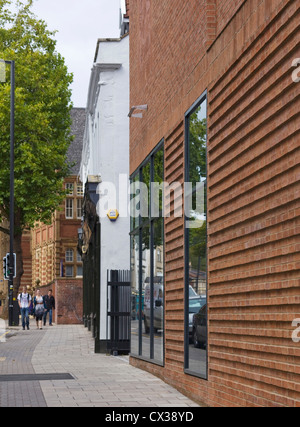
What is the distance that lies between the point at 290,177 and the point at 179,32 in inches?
233

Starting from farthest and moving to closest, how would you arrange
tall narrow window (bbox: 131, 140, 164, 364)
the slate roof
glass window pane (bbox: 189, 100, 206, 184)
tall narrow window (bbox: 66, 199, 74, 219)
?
the slate roof, tall narrow window (bbox: 66, 199, 74, 219), tall narrow window (bbox: 131, 140, 164, 364), glass window pane (bbox: 189, 100, 206, 184)

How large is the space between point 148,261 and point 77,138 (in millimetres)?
51844

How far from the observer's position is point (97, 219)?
79.9 feet

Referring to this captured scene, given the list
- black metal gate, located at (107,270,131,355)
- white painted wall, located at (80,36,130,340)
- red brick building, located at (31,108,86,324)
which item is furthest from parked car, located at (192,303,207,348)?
red brick building, located at (31,108,86,324)

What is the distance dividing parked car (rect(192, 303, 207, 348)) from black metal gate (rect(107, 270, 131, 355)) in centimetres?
968

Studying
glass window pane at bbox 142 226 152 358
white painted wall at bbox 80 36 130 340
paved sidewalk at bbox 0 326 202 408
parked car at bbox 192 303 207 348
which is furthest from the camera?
white painted wall at bbox 80 36 130 340

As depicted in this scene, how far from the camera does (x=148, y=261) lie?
15477 mm

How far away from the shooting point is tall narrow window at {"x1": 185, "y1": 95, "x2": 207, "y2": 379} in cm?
1069

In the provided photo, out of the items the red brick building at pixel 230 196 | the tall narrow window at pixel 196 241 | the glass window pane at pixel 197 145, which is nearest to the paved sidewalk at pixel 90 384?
the red brick building at pixel 230 196

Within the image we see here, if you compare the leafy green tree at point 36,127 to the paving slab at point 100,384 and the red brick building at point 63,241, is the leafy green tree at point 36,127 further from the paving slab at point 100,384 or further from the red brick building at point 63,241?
the paving slab at point 100,384

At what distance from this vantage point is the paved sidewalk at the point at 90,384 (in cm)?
1105

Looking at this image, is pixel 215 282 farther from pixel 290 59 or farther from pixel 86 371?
pixel 86 371

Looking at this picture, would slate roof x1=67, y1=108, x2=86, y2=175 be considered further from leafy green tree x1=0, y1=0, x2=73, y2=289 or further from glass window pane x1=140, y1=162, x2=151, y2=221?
glass window pane x1=140, y1=162, x2=151, y2=221
